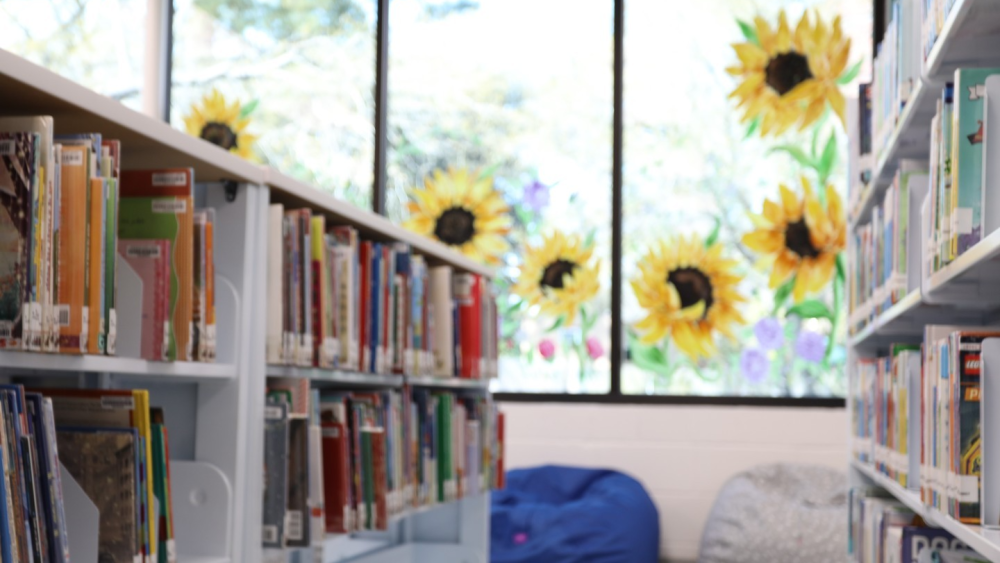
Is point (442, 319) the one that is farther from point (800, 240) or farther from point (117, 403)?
point (800, 240)

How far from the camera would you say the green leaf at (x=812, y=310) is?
4.85 metres

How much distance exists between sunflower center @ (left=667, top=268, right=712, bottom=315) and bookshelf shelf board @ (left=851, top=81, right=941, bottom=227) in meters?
1.74

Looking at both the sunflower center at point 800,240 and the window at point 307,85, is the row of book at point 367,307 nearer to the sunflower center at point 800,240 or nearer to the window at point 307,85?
the sunflower center at point 800,240

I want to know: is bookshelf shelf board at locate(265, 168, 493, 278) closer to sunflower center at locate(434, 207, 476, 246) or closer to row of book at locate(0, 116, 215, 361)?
row of book at locate(0, 116, 215, 361)

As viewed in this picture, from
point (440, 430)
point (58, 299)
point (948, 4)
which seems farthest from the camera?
point (440, 430)

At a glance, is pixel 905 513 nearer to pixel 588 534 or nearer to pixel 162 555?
pixel 162 555

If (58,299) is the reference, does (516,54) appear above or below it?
above

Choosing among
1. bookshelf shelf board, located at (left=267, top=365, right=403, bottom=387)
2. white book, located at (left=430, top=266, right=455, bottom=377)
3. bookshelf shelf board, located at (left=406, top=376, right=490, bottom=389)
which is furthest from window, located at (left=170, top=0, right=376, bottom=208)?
bookshelf shelf board, located at (left=267, top=365, right=403, bottom=387)

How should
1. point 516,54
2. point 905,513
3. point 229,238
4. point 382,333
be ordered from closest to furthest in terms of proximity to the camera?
point 229,238 → point 905,513 → point 382,333 → point 516,54

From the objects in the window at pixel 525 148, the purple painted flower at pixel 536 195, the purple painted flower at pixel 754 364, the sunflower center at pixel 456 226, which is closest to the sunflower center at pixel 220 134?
the window at pixel 525 148

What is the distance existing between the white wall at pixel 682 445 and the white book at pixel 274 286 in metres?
2.92

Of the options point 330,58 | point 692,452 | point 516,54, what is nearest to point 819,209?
point 692,452

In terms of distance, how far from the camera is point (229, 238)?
81.3 inches

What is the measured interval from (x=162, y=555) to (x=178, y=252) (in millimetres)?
464
